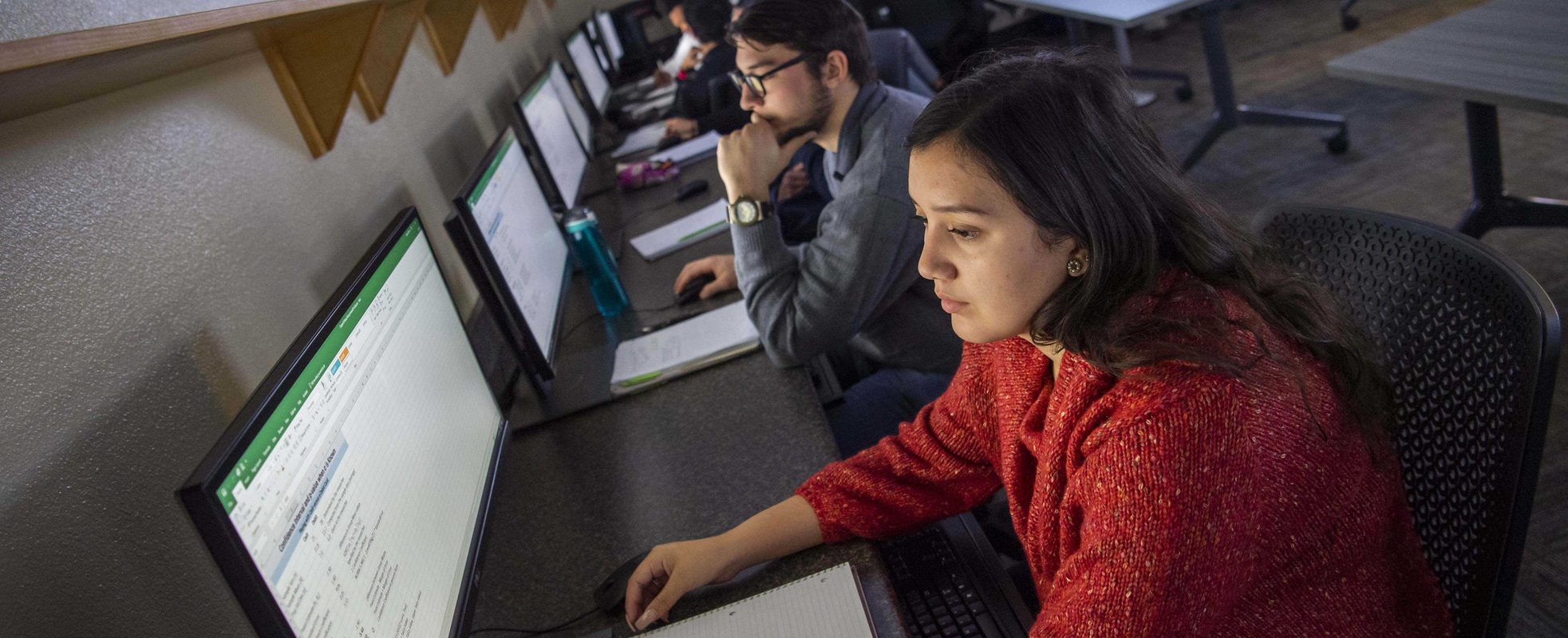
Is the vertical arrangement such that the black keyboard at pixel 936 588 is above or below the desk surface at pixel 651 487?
below

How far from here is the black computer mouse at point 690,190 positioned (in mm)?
2523

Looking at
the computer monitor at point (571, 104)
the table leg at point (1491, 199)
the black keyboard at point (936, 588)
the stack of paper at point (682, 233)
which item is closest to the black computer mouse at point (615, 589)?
the black keyboard at point (936, 588)

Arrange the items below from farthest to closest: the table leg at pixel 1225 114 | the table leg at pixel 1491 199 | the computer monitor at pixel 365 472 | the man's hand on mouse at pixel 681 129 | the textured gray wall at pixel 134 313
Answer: the table leg at pixel 1225 114, the man's hand on mouse at pixel 681 129, the table leg at pixel 1491 199, the textured gray wall at pixel 134 313, the computer monitor at pixel 365 472

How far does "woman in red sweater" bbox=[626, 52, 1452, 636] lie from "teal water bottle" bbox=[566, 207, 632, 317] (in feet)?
3.07

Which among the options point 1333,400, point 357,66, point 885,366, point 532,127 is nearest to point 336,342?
point 357,66

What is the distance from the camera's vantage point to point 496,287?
1.46 m

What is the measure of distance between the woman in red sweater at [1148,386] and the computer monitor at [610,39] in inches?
148

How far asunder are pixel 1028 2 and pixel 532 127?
237 cm

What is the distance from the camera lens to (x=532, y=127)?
2.26 m

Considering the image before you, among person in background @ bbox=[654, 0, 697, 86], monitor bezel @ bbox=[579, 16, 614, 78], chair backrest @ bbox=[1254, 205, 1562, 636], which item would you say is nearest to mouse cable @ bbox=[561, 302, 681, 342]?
chair backrest @ bbox=[1254, 205, 1562, 636]

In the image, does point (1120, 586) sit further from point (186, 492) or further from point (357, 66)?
Answer: point (357, 66)

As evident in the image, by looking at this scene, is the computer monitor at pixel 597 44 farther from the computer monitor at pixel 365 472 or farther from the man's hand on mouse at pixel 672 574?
the man's hand on mouse at pixel 672 574

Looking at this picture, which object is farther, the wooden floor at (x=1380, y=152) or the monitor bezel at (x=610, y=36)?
the monitor bezel at (x=610, y=36)

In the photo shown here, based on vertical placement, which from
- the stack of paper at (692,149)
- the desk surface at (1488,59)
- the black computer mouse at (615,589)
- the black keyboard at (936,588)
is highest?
the stack of paper at (692,149)
